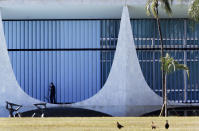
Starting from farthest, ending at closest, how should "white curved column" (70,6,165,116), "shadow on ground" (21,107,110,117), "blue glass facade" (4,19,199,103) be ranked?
"blue glass facade" (4,19,199,103)
"shadow on ground" (21,107,110,117)
"white curved column" (70,6,165,116)

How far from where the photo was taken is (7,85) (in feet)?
82.4

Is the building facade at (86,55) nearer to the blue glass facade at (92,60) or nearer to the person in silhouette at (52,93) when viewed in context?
the blue glass facade at (92,60)

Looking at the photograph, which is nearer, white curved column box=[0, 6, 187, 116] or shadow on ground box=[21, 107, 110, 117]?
white curved column box=[0, 6, 187, 116]

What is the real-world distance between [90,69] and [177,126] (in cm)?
1303

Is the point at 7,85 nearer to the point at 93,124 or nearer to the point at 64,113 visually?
the point at 64,113

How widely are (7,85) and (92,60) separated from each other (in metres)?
4.89

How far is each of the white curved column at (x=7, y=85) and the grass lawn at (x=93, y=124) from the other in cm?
995

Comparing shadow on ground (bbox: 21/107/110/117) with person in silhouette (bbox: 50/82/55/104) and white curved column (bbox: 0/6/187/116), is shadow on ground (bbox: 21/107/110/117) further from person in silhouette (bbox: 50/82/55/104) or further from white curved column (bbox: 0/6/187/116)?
white curved column (bbox: 0/6/187/116)

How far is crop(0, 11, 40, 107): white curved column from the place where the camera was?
25.1 metres

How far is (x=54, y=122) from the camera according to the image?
49.3 ft

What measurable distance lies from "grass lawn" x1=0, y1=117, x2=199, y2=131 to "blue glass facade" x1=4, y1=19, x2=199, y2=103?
11857mm

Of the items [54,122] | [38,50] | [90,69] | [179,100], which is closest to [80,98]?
[90,69]

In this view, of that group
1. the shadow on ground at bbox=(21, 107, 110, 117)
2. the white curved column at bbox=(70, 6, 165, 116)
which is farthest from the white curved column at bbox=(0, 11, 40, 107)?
the white curved column at bbox=(70, 6, 165, 116)

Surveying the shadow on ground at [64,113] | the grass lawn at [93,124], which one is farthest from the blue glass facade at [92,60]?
the grass lawn at [93,124]
